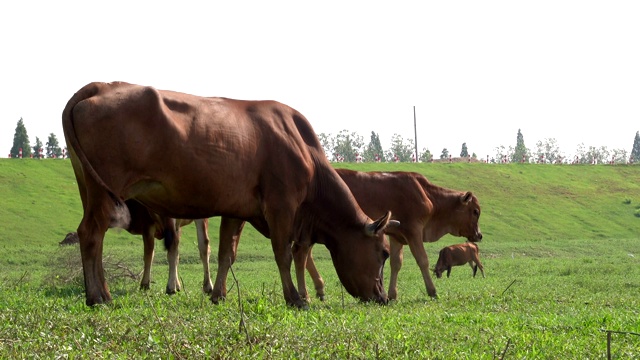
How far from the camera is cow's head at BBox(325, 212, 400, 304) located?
498 inches

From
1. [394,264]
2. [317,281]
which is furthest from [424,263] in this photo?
[317,281]

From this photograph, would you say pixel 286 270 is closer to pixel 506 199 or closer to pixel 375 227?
pixel 375 227

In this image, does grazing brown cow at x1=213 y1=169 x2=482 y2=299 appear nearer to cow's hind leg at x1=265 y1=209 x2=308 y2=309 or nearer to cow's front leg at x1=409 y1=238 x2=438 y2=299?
cow's front leg at x1=409 y1=238 x2=438 y2=299

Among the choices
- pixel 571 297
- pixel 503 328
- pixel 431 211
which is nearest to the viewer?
pixel 503 328

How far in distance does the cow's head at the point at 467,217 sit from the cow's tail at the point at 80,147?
392 inches

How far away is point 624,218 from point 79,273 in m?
47.7

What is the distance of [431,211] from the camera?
17.5m

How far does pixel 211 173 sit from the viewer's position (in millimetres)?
10781

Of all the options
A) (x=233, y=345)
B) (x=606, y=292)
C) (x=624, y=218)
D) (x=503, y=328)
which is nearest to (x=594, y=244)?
(x=624, y=218)

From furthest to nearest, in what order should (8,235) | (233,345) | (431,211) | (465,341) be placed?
1. (8,235)
2. (431,211)
3. (465,341)
4. (233,345)

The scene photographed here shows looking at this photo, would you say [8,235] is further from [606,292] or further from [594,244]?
[606,292]

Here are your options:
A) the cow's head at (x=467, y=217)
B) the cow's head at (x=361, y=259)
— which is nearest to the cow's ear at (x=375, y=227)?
the cow's head at (x=361, y=259)

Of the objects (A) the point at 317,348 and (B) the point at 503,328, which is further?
(B) the point at 503,328

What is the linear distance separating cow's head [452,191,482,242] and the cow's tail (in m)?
9.95
